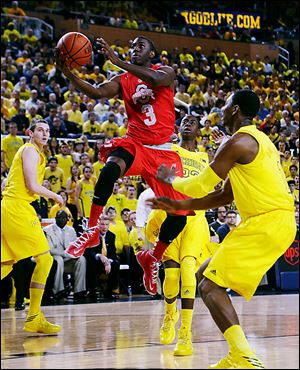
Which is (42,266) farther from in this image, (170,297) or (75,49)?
(75,49)

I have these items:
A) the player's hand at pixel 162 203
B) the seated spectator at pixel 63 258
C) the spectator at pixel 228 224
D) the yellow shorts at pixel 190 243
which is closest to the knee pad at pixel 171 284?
the yellow shorts at pixel 190 243

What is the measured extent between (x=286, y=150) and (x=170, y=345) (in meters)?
10.2

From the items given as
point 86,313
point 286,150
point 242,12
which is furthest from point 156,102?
point 242,12

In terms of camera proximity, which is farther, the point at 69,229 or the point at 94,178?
the point at 94,178

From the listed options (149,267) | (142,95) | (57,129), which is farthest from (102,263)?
(142,95)

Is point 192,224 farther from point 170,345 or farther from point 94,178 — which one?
point 94,178

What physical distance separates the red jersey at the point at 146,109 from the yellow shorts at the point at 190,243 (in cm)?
97

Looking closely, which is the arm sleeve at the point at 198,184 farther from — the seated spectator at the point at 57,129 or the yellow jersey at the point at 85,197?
the seated spectator at the point at 57,129

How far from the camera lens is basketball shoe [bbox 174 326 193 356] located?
22.7 ft

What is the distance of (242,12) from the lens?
28.8 metres

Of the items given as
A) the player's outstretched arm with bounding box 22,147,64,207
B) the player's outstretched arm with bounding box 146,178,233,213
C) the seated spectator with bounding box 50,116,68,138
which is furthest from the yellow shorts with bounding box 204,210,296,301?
the seated spectator with bounding box 50,116,68,138

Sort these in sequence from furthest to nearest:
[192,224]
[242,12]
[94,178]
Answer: [242,12], [94,178], [192,224]

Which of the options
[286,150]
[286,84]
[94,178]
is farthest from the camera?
[286,84]

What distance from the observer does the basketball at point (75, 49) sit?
7133mm
